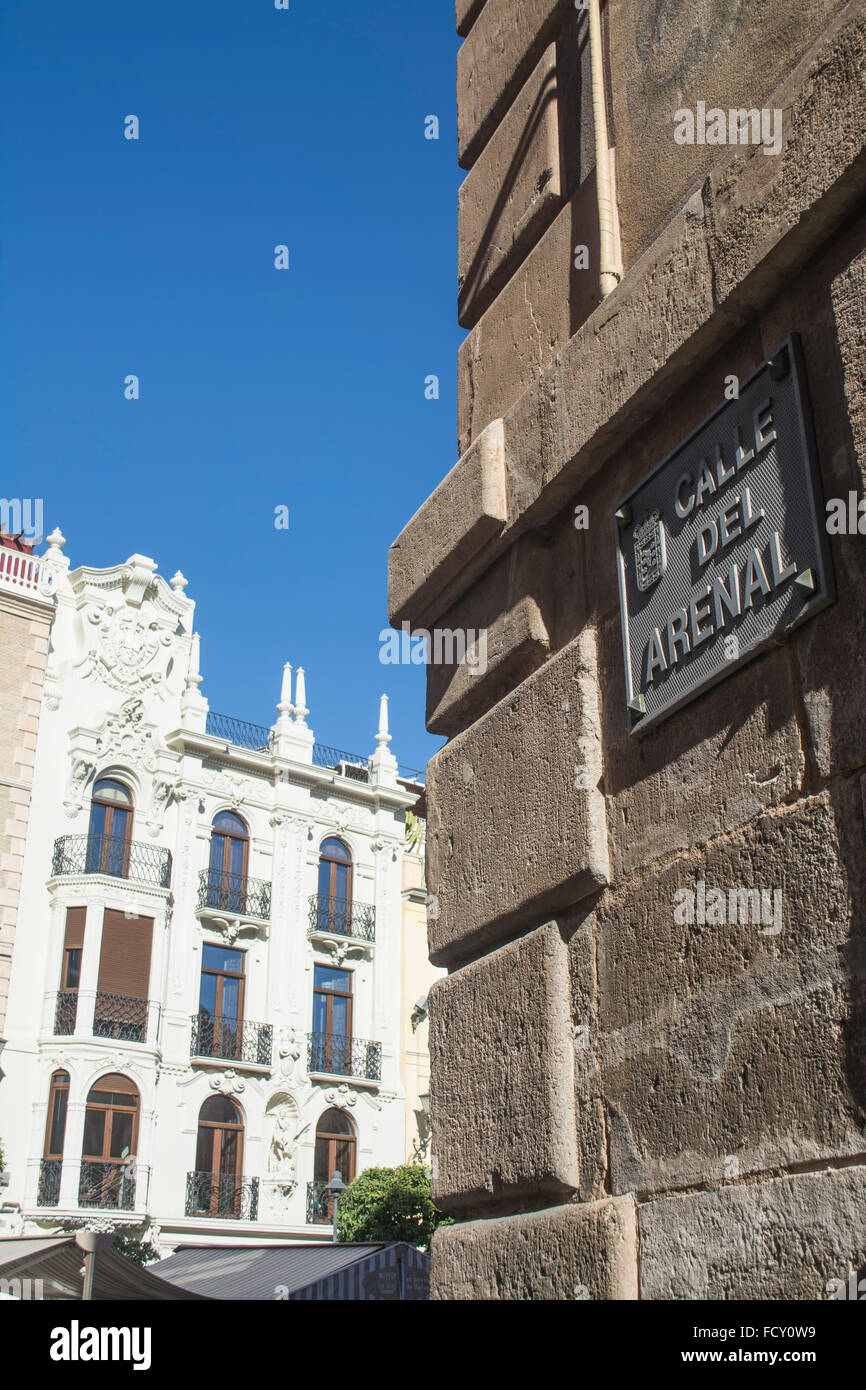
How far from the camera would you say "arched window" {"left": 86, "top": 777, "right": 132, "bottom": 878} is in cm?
2534

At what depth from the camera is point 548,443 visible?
3549mm

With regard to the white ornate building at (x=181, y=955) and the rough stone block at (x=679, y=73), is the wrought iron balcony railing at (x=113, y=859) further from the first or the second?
the rough stone block at (x=679, y=73)

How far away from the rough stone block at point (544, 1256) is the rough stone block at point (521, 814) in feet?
2.43

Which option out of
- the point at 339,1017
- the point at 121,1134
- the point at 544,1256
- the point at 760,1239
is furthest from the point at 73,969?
the point at 760,1239

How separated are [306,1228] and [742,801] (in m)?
25.2

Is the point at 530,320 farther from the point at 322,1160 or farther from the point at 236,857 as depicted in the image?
the point at 322,1160

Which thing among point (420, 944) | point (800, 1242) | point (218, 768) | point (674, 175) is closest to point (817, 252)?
point (674, 175)

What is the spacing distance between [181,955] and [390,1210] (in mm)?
6475

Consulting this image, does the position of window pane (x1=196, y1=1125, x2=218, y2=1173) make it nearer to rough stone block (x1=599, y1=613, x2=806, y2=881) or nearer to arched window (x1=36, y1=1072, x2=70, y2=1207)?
arched window (x1=36, y1=1072, x2=70, y2=1207)

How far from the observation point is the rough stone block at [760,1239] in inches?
84.8

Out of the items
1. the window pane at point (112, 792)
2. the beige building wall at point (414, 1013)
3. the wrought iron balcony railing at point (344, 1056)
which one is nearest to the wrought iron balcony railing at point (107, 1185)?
the wrought iron balcony railing at point (344, 1056)

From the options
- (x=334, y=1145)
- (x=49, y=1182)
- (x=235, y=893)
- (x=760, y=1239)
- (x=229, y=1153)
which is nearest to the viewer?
(x=760, y=1239)

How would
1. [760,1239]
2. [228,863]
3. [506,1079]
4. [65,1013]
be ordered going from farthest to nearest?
[228,863] < [65,1013] < [506,1079] < [760,1239]

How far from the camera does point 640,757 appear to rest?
3.05 metres
